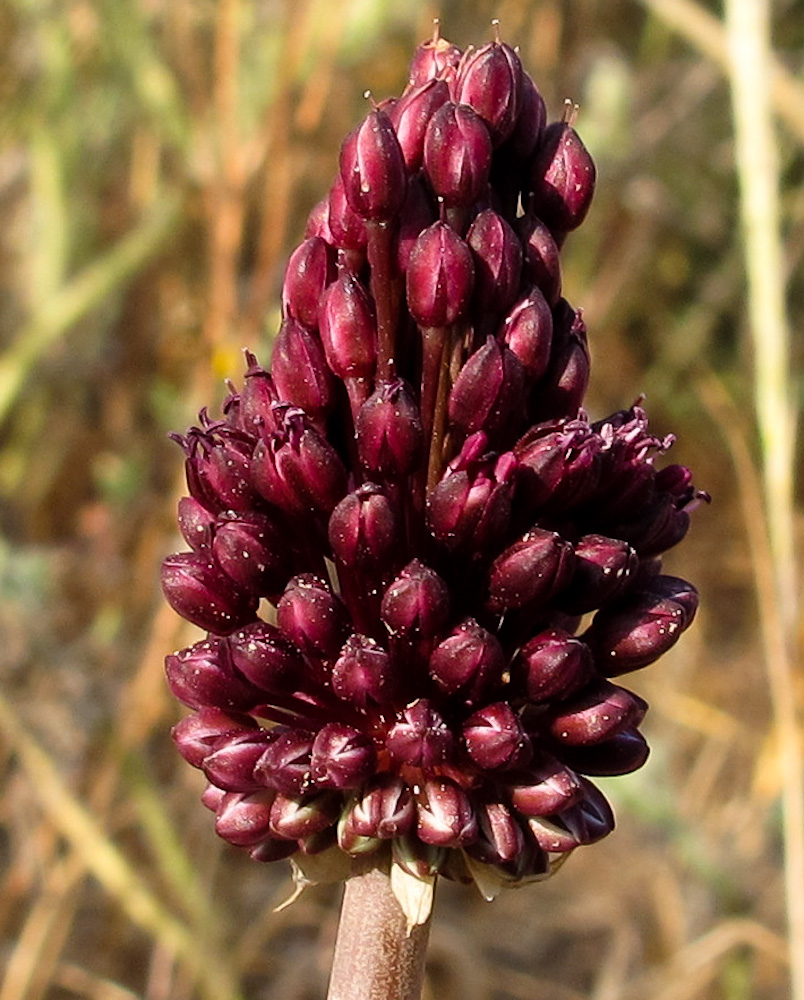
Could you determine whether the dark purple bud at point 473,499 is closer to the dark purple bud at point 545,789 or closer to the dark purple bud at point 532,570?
the dark purple bud at point 532,570

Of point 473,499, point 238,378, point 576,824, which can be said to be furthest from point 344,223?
point 238,378

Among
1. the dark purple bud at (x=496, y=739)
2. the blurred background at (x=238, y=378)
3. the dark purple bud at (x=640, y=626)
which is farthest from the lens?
the blurred background at (x=238, y=378)

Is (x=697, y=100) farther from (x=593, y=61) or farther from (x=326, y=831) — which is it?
(x=326, y=831)

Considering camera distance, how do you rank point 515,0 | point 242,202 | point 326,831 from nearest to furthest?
1. point 326,831
2. point 242,202
3. point 515,0

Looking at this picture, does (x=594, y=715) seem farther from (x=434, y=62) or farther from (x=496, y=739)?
(x=434, y=62)

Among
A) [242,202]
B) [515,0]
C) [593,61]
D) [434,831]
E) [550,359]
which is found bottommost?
[434,831]

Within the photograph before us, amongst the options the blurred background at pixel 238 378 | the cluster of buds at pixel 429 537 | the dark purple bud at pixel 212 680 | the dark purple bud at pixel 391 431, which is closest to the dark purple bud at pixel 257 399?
the cluster of buds at pixel 429 537

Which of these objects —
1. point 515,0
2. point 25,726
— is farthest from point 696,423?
point 25,726
